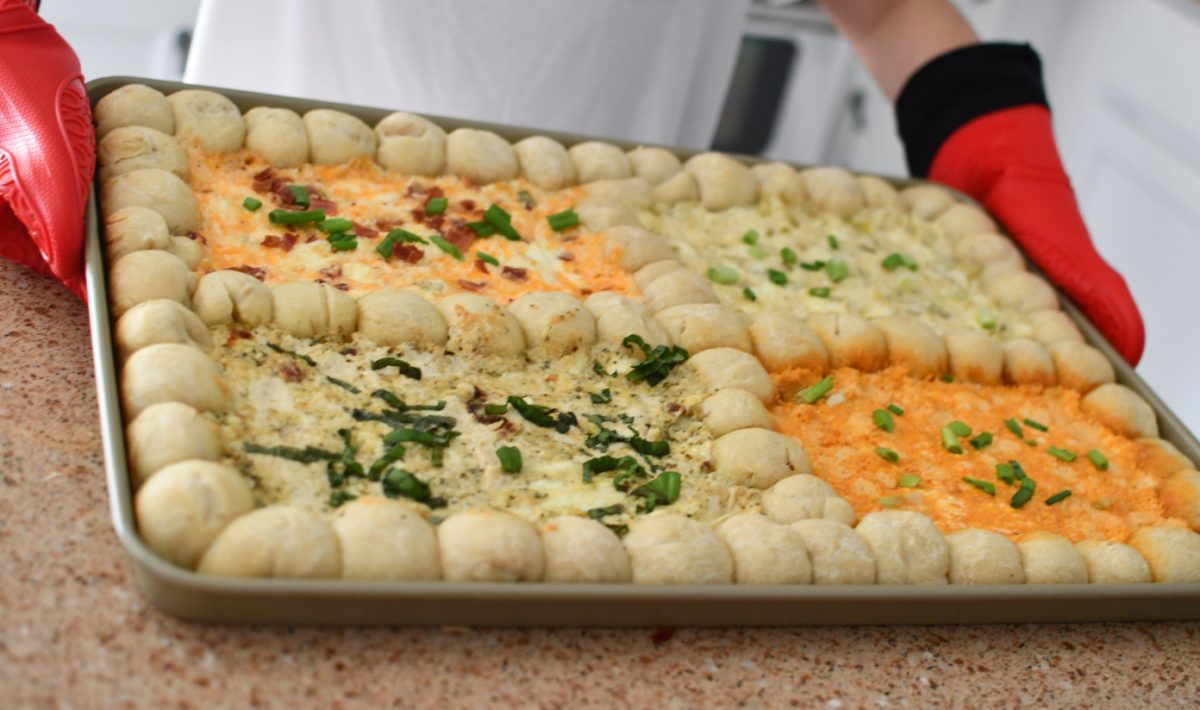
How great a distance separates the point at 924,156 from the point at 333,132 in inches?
45.1

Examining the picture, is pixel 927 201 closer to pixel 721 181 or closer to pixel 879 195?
pixel 879 195

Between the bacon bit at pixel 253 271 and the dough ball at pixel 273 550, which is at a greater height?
the dough ball at pixel 273 550

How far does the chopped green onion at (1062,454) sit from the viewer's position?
1.42 metres

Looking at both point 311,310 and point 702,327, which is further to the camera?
point 702,327

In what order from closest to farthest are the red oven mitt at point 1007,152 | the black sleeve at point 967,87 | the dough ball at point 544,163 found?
the dough ball at point 544,163 → the red oven mitt at point 1007,152 → the black sleeve at point 967,87

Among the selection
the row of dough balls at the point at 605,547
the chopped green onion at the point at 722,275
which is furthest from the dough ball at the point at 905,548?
the chopped green onion at the point at 722,275

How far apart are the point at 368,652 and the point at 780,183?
1112mm

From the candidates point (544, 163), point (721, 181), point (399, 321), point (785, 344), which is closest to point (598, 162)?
point (544, 163)

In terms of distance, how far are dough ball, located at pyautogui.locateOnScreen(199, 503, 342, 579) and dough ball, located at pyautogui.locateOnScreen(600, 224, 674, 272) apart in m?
0.69

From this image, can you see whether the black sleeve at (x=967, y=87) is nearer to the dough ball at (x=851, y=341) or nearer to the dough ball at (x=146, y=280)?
the dough ball at (x=851, y=341)

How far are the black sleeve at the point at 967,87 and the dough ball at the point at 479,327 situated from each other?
1.13 m

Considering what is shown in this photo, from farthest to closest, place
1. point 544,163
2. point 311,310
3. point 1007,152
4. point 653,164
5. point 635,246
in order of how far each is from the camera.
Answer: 1. point 1007,152
2. point 653,164
3. point 544,163
4. point 635,246
5. point 311,310

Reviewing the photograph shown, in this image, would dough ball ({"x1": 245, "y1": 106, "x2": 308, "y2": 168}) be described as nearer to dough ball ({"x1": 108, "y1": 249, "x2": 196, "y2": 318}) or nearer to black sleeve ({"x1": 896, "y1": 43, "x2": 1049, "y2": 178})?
dough ball ({"x1": 108, "y1": 249, "x2": 196, "y2": 318})

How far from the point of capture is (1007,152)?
198cm
